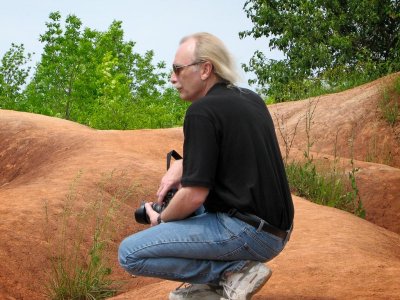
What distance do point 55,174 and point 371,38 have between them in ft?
55.6

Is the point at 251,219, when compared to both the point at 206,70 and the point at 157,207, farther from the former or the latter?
the point at 206,70

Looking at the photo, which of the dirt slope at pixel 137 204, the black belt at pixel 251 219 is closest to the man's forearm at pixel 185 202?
the black belt at pixel 251 219

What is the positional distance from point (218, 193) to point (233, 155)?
8.5 inches

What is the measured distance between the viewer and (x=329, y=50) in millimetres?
23203

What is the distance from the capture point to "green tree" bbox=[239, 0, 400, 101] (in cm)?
2225

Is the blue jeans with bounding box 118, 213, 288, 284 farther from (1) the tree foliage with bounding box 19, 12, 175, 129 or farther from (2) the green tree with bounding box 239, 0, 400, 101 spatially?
(1) the tree foliage with bounding box 19, 12, 175, 129

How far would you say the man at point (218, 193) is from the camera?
151 inches

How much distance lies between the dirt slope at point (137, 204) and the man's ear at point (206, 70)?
155 cm

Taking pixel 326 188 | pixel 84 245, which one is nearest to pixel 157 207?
pixel 84 245

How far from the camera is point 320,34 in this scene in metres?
22.8

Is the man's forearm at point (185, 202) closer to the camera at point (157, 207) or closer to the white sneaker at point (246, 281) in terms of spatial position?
the camera at point (157, 207)

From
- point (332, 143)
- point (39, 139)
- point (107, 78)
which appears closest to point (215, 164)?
point (39, 139)

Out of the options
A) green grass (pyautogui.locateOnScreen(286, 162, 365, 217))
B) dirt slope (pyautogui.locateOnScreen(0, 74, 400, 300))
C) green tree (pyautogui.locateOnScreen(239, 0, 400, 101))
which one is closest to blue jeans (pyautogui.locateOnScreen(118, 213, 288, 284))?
dirt slope (pyautogui.locateOnScreen(0, 74, 400, 300))

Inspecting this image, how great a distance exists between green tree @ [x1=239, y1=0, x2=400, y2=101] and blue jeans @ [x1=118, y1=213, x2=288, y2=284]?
1767 centimetres
